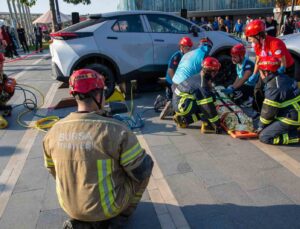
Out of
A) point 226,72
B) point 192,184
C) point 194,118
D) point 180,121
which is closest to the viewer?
point 192,184

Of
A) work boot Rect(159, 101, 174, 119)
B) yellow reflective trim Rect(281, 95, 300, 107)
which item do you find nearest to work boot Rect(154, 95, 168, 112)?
work boot Rect(159, 101, 174, 119)

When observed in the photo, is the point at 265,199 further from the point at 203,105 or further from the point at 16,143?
the point at 16,143

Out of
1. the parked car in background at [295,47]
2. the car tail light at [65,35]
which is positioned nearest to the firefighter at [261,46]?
the parked car in background at [295,47]

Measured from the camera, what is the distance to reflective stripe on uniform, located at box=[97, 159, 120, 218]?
2096mm

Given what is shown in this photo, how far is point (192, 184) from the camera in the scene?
3.34 meters

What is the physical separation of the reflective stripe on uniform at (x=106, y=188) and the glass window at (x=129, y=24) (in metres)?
4.88

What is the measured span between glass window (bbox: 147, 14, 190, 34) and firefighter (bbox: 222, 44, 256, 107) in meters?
1.62

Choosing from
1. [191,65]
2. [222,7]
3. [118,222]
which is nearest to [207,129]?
[191,65]

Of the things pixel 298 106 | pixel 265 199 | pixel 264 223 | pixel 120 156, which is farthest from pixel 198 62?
pixel 120 156

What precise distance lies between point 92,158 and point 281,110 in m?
2.95

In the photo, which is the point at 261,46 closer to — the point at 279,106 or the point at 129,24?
the point at 279,106

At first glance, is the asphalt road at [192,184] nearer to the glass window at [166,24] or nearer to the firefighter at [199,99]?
the firefighter at [199,99]

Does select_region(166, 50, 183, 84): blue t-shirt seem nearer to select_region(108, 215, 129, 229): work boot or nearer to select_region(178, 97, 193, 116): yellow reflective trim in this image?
select_region(178, 97, 193, 116): yellow reflective trim

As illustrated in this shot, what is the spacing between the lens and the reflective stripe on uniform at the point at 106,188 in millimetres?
2096
